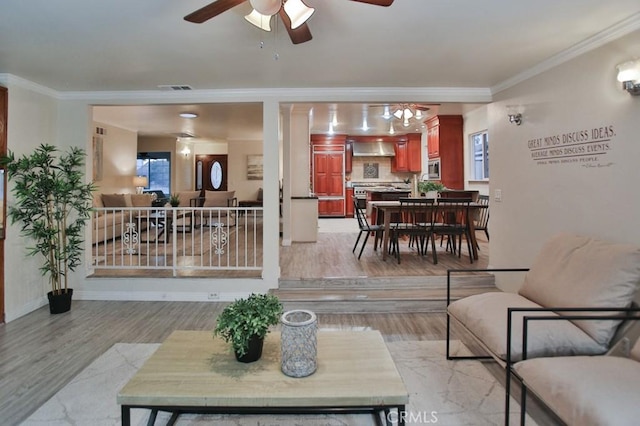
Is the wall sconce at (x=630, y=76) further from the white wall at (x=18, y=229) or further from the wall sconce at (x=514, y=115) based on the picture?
the white wall at (x=18, y=229)

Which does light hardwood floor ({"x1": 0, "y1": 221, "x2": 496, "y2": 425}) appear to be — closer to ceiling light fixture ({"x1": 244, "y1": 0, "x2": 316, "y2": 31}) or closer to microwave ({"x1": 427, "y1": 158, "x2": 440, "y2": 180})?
ceiling light fixture ({"x1": 244, "y1": 0, "x2": 316, "y2": 31})

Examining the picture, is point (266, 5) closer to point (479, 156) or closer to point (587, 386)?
point (587, 386)

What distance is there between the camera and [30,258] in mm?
3717

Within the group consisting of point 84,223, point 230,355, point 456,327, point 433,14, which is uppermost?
point 433,14

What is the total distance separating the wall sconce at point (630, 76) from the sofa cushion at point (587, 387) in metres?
1.75

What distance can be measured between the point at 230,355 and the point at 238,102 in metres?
3.06

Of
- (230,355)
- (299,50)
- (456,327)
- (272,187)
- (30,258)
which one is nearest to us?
(230,355)

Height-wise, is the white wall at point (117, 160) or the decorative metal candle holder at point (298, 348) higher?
the white wall at point (117, 160)

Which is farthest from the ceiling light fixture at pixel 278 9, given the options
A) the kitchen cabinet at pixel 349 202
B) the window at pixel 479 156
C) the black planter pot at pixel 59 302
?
the kitchen cabinet at pixel 349 202

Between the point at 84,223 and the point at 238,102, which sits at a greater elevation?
the point at 238,102

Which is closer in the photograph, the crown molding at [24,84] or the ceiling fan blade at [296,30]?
the ceiling fan blade at [296,30]

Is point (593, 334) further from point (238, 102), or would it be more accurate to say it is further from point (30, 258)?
point (30, 258)

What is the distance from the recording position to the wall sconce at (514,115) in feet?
11.6

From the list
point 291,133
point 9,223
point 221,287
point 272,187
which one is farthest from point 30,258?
point 291,133
